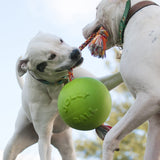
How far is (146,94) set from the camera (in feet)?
9.20

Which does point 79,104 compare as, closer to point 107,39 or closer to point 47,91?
point 107,39

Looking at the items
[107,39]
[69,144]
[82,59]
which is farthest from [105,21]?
[69,144]

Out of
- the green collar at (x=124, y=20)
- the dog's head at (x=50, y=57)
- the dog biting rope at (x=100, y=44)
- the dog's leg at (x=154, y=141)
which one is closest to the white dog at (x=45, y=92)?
the dog's head at (x=50, y=57)

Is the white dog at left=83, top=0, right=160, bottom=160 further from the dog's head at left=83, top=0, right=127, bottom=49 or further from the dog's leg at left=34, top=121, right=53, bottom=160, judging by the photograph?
the dog's leg at left=34, top=121, right=53, bottom=160

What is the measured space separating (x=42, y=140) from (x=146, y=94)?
1.85m

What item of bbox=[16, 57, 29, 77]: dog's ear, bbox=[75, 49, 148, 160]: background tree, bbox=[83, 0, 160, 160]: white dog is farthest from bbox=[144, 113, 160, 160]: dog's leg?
bbox=[75, 49, 148, 160]: background tree

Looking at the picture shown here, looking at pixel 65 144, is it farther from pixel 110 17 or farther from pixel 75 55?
pixel 110 17

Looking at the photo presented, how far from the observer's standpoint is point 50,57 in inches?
147

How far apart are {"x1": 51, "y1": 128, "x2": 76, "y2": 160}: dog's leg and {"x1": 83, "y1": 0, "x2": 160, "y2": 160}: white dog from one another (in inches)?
63.9

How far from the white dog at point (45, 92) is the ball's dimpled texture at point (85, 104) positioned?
469mm

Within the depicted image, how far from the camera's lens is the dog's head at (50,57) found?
12.2 feet

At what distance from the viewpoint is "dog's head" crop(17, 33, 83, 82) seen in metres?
3.73

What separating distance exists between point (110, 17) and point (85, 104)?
90cm

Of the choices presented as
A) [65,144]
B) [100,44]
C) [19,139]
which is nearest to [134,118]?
[100,44]
